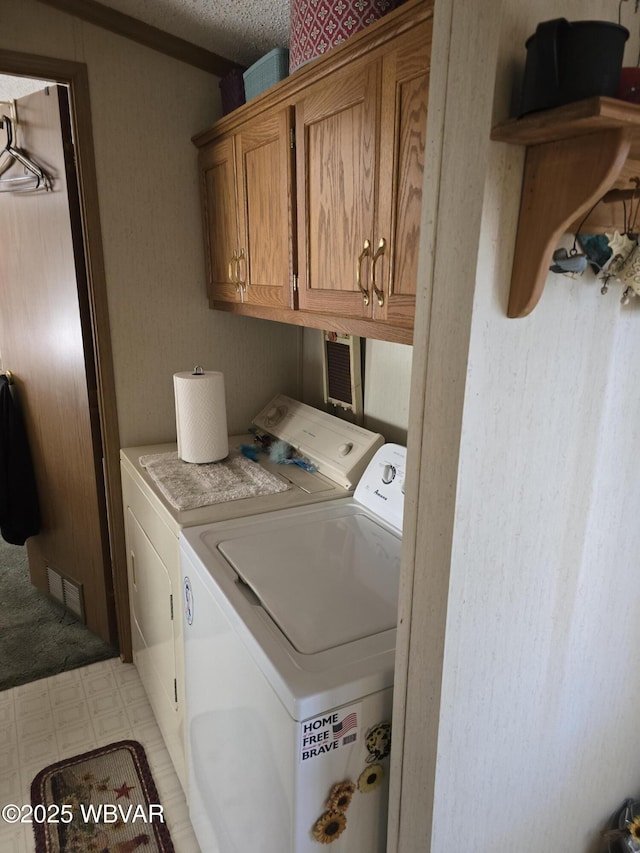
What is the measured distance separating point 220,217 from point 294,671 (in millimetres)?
1593

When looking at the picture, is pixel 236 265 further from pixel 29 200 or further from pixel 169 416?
pixel 29 200

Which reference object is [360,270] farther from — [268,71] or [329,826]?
[329,826]

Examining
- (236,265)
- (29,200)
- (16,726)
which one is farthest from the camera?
(29,200)

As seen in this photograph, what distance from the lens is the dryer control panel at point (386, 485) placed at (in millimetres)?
1517

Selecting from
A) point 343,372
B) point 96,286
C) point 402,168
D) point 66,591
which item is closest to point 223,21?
point 96,286

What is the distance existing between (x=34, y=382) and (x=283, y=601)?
194 cm

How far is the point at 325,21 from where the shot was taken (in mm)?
1263

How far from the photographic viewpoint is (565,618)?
2.85 ft

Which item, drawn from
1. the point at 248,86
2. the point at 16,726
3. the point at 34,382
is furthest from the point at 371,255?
the point at 16,726

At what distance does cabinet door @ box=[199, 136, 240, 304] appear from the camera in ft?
6.11

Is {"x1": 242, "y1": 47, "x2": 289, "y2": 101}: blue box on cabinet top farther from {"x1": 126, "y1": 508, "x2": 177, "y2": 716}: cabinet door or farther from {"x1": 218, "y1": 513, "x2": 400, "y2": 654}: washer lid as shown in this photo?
{"x1": 126, "y1": 508, "x2": 177, "y2": 716}: cabinet door

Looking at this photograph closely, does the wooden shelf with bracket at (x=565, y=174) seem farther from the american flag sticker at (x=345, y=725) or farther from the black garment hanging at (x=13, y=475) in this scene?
the black garment hanging at (x=13, y=475)

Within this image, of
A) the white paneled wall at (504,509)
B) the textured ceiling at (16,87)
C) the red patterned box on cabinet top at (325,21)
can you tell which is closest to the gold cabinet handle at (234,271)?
the red patterned box on cabinet top at (325,21)

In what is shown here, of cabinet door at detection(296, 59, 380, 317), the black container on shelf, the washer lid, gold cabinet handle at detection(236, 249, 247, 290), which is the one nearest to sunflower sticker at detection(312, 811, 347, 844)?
the washer lid
